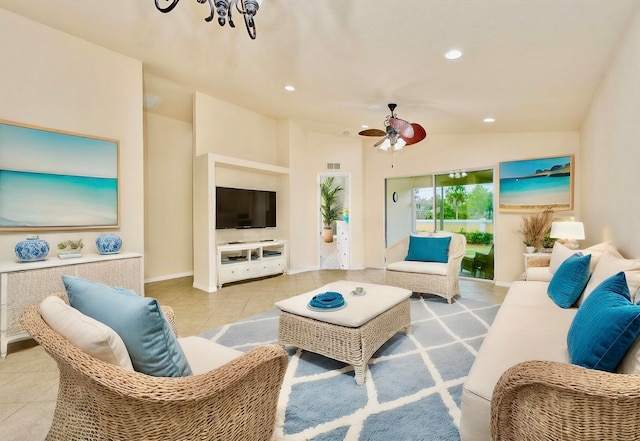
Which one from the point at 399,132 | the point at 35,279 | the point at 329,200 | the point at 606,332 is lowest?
the point at 35,279

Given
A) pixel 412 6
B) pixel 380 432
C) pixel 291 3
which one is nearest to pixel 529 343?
pixel 380 432

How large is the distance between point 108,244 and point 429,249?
3.95 metres

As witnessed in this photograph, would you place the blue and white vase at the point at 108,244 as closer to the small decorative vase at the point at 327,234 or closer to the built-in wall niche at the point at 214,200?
the built-in wall niche at the point at 214,200

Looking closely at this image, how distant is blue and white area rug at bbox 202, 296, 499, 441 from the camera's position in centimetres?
154

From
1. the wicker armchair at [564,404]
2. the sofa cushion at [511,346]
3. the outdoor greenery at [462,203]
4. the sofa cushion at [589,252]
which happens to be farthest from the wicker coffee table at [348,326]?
the outdoor greenery at [462,203]

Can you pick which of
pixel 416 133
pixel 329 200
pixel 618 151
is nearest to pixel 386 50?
pixel 416 133

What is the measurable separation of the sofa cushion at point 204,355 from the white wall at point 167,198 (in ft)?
13.8

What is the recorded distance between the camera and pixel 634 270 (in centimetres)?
163

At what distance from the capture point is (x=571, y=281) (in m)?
2.19

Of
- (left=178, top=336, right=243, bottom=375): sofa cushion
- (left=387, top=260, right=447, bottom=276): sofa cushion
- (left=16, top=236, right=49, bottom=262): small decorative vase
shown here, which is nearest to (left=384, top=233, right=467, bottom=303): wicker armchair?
(left=387, top=260, right=447, bottom=276): sofa cushion

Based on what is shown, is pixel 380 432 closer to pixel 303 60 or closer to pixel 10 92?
pixel 303 60

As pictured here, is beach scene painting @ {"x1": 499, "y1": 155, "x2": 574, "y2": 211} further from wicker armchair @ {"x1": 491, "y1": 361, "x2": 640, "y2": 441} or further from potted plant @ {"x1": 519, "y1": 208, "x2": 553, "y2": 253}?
wicker armchair @ {"x1": 491, "y1": 361, "x2": 640, "y2": 441}

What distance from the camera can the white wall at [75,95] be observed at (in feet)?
9.02

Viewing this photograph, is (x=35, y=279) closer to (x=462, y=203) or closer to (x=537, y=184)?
(x=462, y=203)
